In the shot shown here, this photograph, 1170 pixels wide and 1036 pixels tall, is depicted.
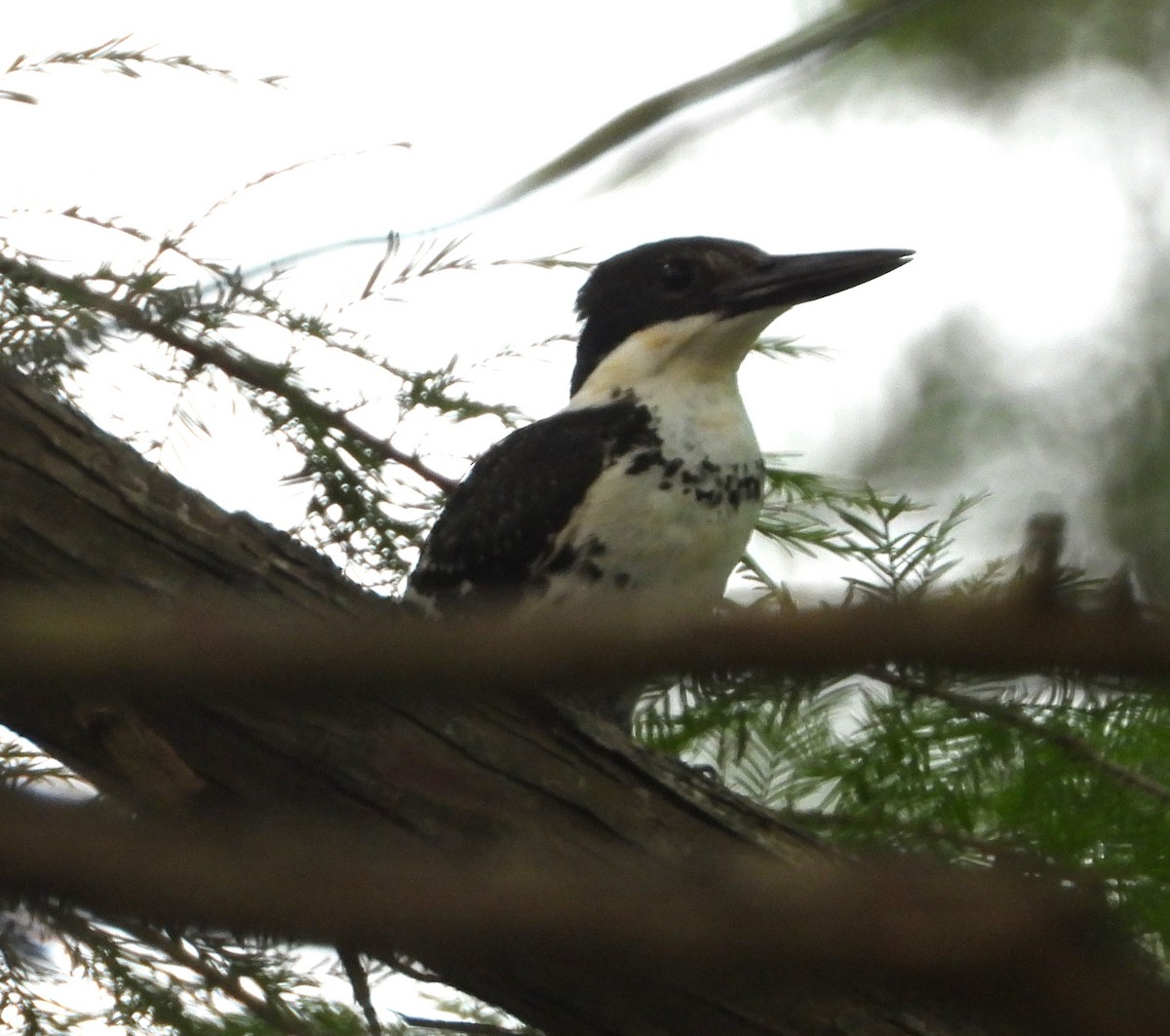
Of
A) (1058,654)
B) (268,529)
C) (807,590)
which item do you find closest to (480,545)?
(268,529)

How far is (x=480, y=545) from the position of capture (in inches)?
131

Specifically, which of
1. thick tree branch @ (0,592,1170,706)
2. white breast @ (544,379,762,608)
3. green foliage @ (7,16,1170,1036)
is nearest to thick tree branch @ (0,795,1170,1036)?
thick tree branch @ (0,592,1170,706)

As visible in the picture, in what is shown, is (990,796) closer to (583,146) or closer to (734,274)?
(583,146)

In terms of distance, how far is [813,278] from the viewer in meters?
3.79

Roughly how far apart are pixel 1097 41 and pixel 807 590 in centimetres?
241

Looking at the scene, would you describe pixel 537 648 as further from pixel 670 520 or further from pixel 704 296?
pixel 704 296

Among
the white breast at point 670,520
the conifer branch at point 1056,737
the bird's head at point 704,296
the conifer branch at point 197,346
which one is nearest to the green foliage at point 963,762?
the conifer branch at point 1056,737

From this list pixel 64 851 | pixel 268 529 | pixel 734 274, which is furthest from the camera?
pixel 734 274

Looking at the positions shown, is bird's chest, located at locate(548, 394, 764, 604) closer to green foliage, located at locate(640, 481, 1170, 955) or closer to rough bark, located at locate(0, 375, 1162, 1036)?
green foliage, located at locate(640, 481, 1170, 955)

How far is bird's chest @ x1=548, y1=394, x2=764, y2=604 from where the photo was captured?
10.6 ft

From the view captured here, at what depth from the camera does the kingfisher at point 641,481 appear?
326 cm

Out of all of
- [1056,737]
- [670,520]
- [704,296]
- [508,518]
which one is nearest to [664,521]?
[670,520]

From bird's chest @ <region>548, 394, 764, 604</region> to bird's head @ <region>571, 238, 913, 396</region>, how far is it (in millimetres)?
436

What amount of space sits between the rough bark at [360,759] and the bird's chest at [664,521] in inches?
34.1
